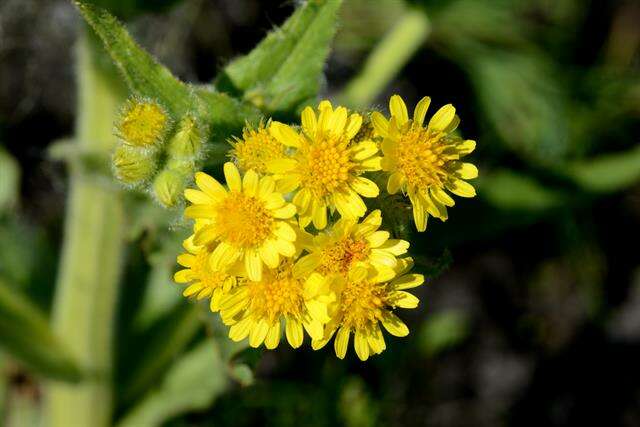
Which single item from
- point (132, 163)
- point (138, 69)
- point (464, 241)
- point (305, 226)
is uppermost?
point (138, 69)

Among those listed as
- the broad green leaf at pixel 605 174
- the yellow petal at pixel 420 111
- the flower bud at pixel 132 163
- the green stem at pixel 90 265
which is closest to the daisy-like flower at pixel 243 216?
the flower bud at pixel 132 163

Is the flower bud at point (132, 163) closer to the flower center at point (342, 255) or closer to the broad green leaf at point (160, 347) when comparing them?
the flower center at point (342, 255)

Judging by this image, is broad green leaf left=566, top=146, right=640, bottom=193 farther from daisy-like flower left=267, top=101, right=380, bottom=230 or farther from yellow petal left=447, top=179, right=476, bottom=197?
daisy-like flower left=267, top=101, right=380, bottom=230

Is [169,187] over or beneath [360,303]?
over

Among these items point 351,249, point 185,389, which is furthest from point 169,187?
point 185,389

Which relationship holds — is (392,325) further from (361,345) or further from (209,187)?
(209,187)

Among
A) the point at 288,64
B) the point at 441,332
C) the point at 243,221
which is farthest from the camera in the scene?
the point at 441,332
